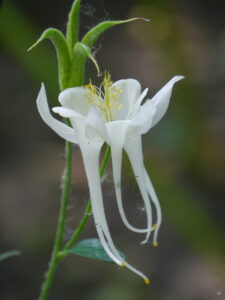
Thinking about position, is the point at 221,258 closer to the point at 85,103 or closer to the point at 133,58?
the point at 85,103

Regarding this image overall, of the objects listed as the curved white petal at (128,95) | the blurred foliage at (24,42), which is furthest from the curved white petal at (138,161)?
the blurred foliage at (24,42)

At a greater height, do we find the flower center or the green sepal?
the green sepal

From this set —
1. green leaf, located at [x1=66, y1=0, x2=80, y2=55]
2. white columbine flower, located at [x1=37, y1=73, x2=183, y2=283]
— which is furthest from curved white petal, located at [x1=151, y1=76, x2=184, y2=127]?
green leaf, located at [x1=66, y1=0, x2=80, y2=55]

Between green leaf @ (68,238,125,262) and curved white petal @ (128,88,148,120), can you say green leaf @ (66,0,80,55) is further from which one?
green leaf @ (68,238,125,262)

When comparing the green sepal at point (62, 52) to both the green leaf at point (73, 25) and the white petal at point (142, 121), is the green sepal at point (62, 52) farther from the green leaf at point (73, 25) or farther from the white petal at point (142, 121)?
the white petal at point (142, 121)

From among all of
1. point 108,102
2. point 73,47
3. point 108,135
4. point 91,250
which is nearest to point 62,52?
point 73,47

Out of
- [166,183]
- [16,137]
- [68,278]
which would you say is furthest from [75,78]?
[16,137]

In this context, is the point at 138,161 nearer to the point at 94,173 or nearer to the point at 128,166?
the point at 94,173
